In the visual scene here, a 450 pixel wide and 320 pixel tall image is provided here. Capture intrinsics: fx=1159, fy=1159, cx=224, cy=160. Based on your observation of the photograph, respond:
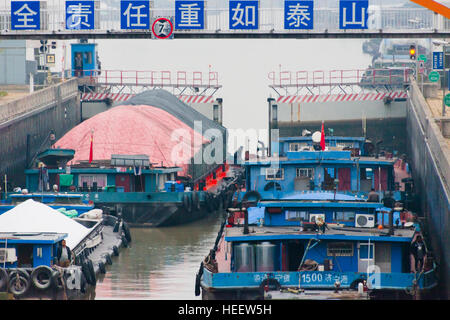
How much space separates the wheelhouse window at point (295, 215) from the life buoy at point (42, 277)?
5542mm

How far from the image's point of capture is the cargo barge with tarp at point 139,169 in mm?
39375

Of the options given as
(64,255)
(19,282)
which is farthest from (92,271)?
(19,282)

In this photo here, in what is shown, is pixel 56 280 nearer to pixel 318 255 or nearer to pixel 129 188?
pixel 318 255

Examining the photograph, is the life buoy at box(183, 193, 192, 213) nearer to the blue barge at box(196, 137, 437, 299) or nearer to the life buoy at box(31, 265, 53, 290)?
the blue barge at box(196, 137, 437, 299)

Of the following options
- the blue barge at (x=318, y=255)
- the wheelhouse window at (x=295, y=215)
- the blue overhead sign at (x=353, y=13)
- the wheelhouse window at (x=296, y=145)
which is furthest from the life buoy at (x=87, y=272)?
the wheelhouse window at (x=296, y=145)

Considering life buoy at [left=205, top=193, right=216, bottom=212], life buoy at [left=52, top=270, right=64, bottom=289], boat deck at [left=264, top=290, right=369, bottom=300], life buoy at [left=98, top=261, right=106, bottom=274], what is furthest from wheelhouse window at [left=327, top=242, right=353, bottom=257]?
life buoy at [left=205, top=193, right=216, bottom=212]

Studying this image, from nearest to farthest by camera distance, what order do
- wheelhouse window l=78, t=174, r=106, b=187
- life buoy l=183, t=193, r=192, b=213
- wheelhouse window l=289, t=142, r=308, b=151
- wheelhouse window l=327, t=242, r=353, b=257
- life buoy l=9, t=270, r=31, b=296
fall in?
1. wheelhouse window l=327, t=242, r=353, b=257
2. life buoy l=9, t=270, r=31, b=296
3. life buoy l=183, t=193, r=192, b=213
4. wheelhouse window l=78, t=174, r=106, b=187
5. wheelhouse window l=289, t=142, r=308, b=151

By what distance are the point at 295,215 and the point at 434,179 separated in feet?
21.5

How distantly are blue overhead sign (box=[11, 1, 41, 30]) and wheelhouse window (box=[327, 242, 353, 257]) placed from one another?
12868 millimetres

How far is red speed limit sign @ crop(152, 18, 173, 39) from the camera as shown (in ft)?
108

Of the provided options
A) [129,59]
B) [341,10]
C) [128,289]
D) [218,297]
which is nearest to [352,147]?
[341,10]

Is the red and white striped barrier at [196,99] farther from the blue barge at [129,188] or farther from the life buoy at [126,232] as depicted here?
the life buoy at [126,232]

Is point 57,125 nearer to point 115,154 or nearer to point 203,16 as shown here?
point 115,154

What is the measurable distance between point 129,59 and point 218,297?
3782 inches
